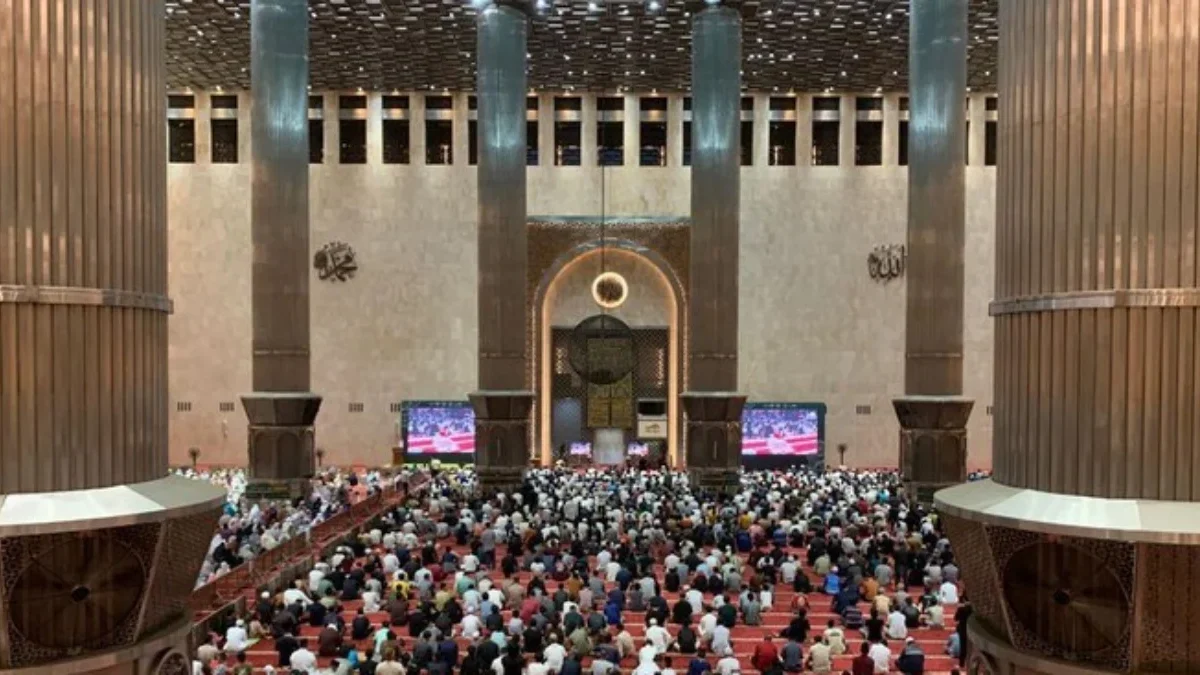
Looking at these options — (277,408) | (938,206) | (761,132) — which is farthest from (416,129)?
(938,206)

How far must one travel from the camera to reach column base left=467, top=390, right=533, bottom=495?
19781mm

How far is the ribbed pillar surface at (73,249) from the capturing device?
11.7 feet

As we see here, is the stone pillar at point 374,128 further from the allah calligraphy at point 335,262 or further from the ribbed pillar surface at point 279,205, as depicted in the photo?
the ribbed pillar surface at point 279,205

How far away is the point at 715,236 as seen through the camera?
2009 cm

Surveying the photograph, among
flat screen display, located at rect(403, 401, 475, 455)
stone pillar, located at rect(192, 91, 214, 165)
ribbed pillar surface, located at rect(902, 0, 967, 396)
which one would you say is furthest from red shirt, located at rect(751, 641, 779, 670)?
stone pillar, located at rect(192, 91, 214, 165)

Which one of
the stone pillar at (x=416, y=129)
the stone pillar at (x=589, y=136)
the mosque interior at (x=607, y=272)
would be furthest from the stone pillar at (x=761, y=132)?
the stone pillar at (x=416, y=129)

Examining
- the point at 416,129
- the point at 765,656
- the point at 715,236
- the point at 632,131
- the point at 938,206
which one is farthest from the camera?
the point at 632,131

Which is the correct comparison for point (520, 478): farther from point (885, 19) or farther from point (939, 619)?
point (885, 19)

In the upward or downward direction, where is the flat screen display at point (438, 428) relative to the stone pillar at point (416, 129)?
downward

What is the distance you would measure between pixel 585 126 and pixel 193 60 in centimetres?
936

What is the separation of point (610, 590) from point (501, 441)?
27.2ft

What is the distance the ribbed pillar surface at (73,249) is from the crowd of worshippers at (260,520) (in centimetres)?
726

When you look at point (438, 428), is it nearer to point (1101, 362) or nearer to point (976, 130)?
point (976, 130)

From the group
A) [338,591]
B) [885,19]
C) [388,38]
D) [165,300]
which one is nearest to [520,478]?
[338,591]
